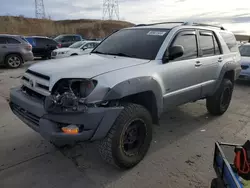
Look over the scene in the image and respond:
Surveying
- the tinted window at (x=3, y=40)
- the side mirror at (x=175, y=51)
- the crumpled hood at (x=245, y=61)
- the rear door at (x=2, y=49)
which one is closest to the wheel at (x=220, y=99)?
the side mirror at (x=175, y=51)

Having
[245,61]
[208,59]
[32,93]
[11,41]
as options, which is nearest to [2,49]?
[11,41]

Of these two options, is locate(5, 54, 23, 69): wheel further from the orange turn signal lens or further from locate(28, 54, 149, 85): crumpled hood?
the orange turn signal lens

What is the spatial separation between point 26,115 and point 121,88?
127cm

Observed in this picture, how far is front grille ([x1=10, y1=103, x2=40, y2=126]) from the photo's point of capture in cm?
268

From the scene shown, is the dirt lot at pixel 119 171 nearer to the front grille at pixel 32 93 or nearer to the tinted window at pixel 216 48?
the front grille at pixel 32 93

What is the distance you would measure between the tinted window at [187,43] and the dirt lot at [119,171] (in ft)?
4.45

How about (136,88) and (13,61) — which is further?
(13,61)

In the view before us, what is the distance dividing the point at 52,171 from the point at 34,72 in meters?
1.29

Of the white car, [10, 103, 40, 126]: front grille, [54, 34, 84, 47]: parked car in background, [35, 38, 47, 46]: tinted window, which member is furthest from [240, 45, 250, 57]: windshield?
[54, 34, 84, 47]: parked car in background

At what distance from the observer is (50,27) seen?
170 ft

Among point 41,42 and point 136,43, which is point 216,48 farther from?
point 41,42

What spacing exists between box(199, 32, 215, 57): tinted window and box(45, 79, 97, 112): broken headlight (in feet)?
8.12

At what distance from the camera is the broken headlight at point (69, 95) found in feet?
7.93

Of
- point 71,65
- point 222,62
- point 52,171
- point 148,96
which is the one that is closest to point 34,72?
point 71,65
